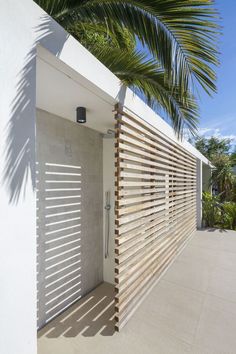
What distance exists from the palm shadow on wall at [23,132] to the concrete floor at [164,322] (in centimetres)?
210

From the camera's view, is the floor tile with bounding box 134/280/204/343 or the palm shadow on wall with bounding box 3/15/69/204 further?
the floor tile with bounding box 134/280/204/343

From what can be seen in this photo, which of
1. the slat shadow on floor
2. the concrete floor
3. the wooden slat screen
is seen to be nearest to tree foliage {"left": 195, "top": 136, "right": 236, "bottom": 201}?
the wooden slat screen

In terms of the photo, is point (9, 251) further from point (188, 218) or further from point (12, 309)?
point (188, 218)

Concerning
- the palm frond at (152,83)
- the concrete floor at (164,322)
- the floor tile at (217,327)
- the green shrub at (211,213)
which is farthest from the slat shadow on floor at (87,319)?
the green shrub at (211,213)

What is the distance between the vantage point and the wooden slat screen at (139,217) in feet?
9.45

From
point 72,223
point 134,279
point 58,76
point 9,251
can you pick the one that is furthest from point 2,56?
point 134,279

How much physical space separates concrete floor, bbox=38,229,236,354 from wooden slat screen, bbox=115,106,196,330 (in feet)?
0.73

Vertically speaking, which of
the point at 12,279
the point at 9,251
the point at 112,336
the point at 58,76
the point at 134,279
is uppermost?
the point at 58,76

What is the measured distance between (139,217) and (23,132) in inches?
89.0

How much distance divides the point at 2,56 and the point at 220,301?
404cm

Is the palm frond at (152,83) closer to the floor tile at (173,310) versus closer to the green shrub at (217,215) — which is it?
the floor tile at (173,310)

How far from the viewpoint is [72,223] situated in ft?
12.0

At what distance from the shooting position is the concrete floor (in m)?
2.58

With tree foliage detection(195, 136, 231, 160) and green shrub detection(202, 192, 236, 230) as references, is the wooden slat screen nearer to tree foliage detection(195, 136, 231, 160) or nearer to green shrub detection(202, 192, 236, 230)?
green shrub detection(202, 192, 236, 230)
